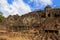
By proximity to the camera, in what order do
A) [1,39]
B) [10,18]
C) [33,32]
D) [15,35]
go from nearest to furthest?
[1,39] → [15,35] → [33,32] → [10,18]

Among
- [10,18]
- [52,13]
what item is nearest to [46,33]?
[52,13]

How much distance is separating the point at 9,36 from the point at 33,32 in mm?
7492

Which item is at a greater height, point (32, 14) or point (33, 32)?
point (32, 14)

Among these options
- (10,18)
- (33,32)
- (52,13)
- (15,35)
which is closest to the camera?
(15,35)

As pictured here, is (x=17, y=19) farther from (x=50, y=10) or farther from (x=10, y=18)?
(x=50, y=10)

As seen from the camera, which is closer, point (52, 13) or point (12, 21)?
point (52, 13)

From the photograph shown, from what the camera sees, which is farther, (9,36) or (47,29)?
(47,29)

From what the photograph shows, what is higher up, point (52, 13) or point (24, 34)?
point (52, 13)

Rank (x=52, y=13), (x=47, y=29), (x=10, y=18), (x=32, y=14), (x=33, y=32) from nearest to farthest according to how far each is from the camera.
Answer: (x=33, y=32)
(x=47, y=29)
(x=52, y=13)
(x=32, y=14)
(x=10, y=18)

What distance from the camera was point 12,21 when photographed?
87.4 meters

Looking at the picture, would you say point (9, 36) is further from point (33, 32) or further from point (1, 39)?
point (33, 32)

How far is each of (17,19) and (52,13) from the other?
18082mm

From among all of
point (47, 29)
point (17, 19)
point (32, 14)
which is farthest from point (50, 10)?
point (47, 29)

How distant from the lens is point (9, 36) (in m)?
48.3
